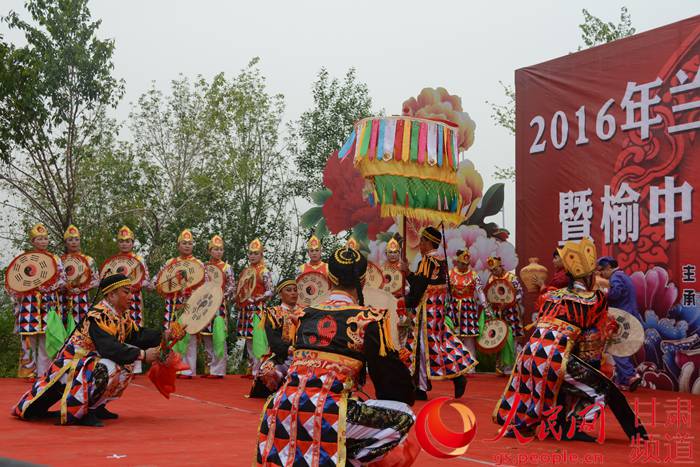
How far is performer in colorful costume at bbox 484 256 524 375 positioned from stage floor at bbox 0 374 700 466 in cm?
354

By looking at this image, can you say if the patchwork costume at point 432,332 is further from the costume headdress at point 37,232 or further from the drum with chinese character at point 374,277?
the costume headdress at point 37,232

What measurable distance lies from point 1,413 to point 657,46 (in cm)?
783

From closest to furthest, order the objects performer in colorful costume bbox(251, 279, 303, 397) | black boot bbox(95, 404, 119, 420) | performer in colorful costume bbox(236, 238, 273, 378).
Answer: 1. black boot bbox(95, 404, 119, 420)
2. performer in colorful costume bbox(251, 279, 303, 397)
3. performer in colorful costume bbox(236, 238, 273, 378)

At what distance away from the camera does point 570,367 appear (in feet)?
18.3

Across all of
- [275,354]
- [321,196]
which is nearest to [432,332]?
[275,354]

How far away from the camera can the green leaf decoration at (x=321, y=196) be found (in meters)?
16.1

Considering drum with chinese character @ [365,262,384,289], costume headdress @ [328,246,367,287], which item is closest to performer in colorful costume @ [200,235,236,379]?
drum with chinese character @ [365,262,384,289]

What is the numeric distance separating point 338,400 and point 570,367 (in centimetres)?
243

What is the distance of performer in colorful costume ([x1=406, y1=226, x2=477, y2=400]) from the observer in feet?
25.8

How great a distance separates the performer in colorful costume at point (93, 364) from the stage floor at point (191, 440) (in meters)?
0.15

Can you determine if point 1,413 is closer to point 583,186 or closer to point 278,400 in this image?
point 278,400

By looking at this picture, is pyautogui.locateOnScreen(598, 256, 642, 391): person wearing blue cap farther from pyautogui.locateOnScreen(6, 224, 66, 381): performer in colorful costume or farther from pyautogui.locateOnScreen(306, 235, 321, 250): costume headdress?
pyautogui.locateOnScreen(6, 224, 66, 381): performer in colorful costume

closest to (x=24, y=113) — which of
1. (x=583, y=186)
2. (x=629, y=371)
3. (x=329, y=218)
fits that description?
(x=329, y=218)

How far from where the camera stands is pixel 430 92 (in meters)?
14.4
